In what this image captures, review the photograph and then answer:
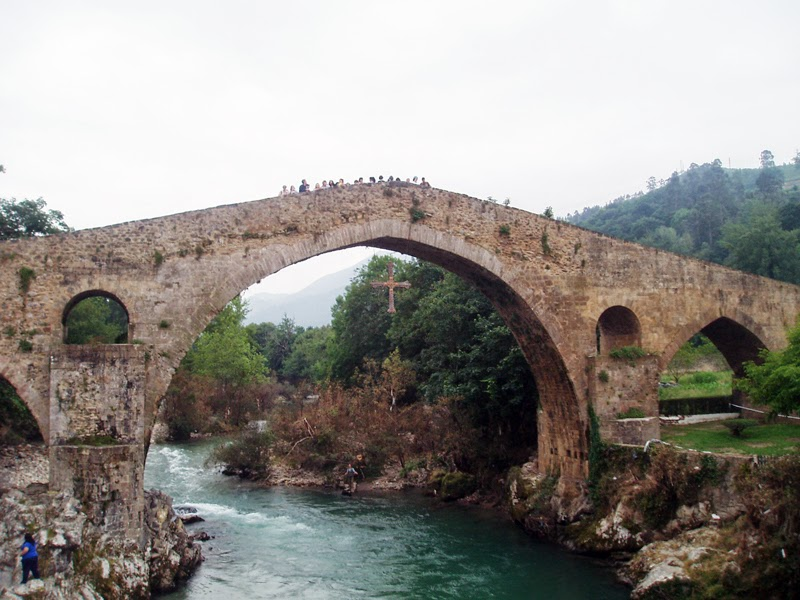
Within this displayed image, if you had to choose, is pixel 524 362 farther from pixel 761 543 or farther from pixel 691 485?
pixel 761 543

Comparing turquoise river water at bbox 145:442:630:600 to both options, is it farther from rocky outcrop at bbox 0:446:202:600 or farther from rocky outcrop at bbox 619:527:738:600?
rocky outcrop at bbox 0:446:202:600

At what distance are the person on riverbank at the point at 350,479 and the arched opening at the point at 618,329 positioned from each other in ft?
Result: 25.5

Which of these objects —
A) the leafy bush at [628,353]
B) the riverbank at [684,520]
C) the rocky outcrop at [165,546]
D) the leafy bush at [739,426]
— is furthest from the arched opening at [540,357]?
the rocky outcrop at [165,546]

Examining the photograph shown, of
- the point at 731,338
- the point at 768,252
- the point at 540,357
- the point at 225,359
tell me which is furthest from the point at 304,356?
the point at 540,357

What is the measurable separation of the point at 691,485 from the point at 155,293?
945cm

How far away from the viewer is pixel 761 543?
10.3 metres

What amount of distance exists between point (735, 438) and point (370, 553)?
7.89m

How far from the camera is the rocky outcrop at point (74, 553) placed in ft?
32.5

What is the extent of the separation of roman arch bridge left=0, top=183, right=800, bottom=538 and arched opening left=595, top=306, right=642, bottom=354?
0.03 m

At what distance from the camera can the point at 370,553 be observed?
14578 millimetres

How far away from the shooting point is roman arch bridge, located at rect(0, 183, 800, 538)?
11352 millimetres

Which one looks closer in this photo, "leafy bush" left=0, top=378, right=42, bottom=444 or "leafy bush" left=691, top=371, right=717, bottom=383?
"leafy bush" left=0, top=378, right=42, bottom=444

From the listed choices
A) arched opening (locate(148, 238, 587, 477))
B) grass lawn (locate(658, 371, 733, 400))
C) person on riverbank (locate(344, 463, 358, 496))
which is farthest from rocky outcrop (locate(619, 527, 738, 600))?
grass lawn (locate(658, 371, 733, 400))

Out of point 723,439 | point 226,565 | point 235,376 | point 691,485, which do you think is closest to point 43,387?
point 226,565
